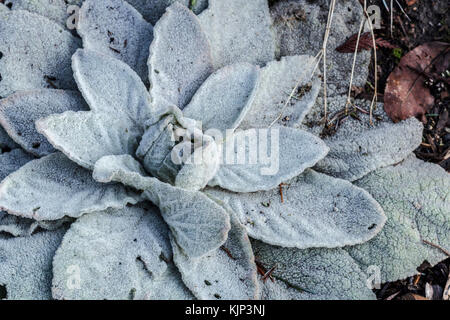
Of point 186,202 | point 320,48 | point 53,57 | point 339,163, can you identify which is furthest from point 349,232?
point 53,57

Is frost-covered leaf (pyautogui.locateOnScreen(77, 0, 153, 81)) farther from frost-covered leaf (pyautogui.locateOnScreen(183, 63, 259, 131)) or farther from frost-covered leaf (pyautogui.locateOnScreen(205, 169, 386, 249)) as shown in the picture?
frost-covered leaf (pyautogui.locateOnScreen(205, 169, 386, 249))

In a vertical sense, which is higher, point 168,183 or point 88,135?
point 88,135

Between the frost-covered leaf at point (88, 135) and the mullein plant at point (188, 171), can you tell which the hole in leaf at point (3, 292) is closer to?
the mullein plant at point (188, 171)

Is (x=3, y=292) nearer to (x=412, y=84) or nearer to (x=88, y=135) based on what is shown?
(x=88, y=135)

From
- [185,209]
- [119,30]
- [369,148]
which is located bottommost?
[185,209]

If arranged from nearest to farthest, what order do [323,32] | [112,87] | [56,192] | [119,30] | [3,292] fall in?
[3,292] → [56,192] → [112,87] → [119,30] → [323,32]

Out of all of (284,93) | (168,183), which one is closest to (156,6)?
(284,93)
